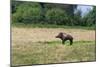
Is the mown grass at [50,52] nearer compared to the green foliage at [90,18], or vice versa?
the mown grass at [50,52]

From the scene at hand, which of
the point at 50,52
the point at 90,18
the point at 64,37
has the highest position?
the point at 90,18

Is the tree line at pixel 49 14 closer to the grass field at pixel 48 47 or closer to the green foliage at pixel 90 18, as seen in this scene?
the green foliage at pixel 90 18

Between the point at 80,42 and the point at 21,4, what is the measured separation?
975 millimetres

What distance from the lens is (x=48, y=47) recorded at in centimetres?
266

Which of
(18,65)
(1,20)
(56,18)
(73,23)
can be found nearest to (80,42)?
(73,23)

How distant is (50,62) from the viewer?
265 centimetres

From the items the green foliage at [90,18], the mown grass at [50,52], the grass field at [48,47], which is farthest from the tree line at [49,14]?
the mown grass at [50,52]

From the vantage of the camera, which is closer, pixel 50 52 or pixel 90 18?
pixel 50 52

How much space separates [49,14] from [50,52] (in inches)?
19.7

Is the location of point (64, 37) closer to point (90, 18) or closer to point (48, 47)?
point (48, 47)

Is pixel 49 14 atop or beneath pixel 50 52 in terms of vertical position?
atop

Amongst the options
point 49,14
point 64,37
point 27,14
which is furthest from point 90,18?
point 27,14

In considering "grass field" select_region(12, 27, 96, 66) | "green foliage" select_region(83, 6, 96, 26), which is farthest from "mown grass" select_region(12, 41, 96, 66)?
"green foliage" select_region(83, 6, 96, 26)

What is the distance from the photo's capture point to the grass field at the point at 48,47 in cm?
252
